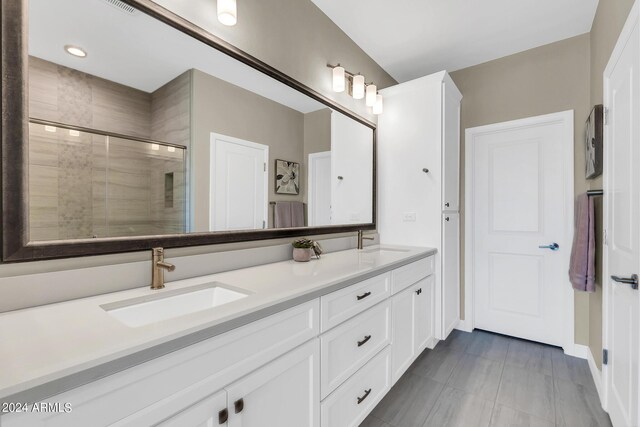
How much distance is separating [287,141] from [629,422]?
2207mm

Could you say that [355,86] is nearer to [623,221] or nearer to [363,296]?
[363,296]

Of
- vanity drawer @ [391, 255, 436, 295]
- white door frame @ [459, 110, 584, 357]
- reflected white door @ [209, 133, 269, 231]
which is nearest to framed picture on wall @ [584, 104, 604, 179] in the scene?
white door frame @ [459, 110, 584, 357]

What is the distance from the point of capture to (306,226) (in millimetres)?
2084

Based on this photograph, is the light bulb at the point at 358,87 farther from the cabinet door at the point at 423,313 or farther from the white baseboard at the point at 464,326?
the white baseboard at the point at 464,326

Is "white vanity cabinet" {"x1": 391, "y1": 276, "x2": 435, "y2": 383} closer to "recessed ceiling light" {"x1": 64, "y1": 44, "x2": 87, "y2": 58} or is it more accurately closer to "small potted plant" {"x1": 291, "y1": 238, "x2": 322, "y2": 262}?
"small potted plant" {"x1": 291, "y1": 238, "x2": 322, "y2": 262}

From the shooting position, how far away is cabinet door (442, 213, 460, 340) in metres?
2.62

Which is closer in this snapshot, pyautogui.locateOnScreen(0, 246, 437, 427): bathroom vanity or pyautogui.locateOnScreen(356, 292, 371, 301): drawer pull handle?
pyautogui.locateOnScreen(0, 246, 437, 427): bathroom vanity

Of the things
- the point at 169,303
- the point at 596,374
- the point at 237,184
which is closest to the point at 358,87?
the point at 237,184

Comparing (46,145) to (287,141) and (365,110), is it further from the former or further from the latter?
(365,110)

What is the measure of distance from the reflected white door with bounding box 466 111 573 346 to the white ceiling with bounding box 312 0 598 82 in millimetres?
710

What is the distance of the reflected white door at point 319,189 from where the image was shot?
211 cm

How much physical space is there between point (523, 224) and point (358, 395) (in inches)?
91.0

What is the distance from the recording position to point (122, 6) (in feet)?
3.82

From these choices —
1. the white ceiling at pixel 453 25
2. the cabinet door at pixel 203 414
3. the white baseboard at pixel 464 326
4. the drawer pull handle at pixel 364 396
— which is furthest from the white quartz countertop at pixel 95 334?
the white baseboard at pixel 464 326
